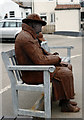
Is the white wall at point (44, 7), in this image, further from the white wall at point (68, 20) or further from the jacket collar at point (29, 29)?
the jacket collar at point (29, 29)

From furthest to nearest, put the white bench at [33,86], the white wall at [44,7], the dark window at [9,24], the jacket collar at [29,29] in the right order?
the white wall at [44,7], the dark window at [9,24], the jacket collar at [29,29], the white bench at [33,86]

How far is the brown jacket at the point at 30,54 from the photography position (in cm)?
341

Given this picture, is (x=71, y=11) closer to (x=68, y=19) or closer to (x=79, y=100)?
(x=68, y=19)

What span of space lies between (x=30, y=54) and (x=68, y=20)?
24.1m

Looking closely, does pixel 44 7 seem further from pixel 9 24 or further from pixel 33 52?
pixel 33 52

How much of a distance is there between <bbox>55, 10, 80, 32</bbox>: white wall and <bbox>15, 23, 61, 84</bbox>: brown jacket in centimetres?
2324

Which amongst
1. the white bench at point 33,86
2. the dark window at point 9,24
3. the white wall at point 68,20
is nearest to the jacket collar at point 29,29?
the white bench at point 33,86

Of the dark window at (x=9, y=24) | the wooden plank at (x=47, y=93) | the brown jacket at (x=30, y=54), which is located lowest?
the wooden plank at (x=47, y=93)

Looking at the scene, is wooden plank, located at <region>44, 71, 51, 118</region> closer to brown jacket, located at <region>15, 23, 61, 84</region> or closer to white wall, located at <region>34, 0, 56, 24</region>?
brown jacket, located at <region>15, 23, 61, 84</region>

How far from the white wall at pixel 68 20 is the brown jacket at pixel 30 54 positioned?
23.2 meters

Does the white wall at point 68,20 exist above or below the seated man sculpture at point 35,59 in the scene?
above

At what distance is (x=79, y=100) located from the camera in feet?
15.0

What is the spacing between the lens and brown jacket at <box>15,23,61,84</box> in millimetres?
3412

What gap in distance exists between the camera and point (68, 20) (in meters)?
26.9
